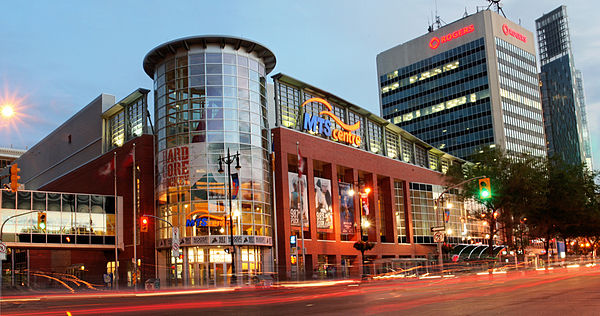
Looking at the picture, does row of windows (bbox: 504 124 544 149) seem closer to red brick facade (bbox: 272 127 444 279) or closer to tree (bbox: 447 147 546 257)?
red brick facade (bbox: 272 127 444 279)

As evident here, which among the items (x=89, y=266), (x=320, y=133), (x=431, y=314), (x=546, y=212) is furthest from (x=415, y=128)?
(x=431, y=314)

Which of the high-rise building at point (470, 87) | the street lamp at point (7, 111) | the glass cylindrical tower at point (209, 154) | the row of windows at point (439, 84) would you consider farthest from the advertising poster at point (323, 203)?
the row of windows at point (439, 84)

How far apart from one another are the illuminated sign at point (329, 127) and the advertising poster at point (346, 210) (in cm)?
583

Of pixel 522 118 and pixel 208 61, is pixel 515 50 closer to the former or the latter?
pixel 522 118

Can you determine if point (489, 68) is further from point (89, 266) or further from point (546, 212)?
point (89, 266)

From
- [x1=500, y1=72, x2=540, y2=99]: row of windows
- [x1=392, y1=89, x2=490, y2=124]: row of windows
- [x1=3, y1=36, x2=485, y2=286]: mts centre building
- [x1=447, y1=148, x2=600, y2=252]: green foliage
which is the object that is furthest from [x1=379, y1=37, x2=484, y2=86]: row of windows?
[x1=3, y1=36, x2=485, y2=286]: mts centre building

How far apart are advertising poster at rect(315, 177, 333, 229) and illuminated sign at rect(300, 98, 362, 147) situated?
581 cm

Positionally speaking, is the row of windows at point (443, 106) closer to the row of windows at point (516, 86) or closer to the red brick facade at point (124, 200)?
the row of windows at point (516, 86)

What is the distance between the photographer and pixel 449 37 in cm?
16288

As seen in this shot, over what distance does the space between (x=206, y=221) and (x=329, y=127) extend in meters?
21.2

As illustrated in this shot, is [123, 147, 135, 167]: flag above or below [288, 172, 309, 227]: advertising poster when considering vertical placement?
above

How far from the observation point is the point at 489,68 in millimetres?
154375

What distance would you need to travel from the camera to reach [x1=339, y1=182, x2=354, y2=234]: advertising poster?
7231 centimetres

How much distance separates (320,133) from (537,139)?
115 metres
